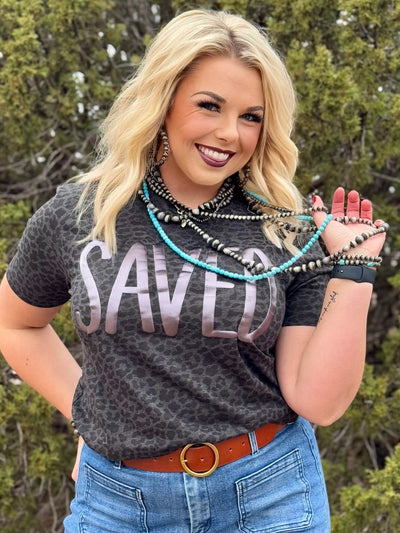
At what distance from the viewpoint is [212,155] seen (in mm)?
1896

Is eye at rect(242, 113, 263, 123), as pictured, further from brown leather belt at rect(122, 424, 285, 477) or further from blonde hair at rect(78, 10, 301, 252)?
brown leather belt at rect(122, 424, 285, 477)

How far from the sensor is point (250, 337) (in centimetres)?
180

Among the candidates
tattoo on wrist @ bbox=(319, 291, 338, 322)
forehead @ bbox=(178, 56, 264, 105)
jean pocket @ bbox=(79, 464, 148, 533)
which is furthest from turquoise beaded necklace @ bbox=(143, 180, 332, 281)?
jean pocket @ bbox=(79, 464, 148, 533)

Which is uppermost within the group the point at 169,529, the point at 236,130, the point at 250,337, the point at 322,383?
the point at 236,130

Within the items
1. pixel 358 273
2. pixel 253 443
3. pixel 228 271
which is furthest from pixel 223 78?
pixel 253 443

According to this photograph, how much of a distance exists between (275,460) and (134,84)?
1103 millimetres

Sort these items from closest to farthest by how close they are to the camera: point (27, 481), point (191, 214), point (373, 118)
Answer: point (191, 214) → point (373, 118) → point (27, 481)

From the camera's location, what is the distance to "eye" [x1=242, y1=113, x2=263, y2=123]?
1913mm

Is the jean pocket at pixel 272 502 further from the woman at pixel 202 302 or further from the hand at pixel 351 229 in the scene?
the hand at pixel 351 229

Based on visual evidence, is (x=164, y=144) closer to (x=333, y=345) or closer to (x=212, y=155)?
(x=212, y=155)

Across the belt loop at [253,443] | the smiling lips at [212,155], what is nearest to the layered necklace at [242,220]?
the smiling lips at [212,155]

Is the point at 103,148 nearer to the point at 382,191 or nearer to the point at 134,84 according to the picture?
the point at 134,84

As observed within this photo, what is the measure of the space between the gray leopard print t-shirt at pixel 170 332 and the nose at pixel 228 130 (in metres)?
0.27

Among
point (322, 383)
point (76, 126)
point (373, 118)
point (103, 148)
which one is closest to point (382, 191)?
point (373, 118)
